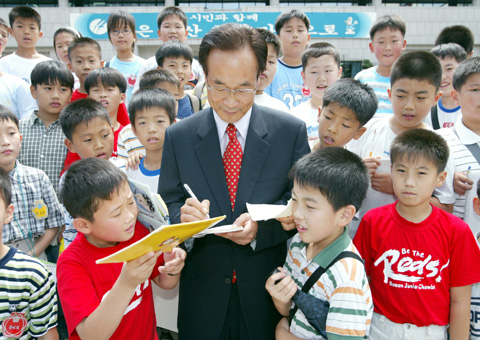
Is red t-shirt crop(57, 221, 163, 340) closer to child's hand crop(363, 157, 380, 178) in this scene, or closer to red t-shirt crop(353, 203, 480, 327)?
red t-shirt crop(353, 203, 480, 327)

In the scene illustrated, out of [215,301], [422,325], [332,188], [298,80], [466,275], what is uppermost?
[298,80]

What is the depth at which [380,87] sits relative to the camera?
3.78m

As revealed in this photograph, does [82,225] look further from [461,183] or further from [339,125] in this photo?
[461,183]

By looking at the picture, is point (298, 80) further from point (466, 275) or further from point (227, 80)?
point (466, 275)

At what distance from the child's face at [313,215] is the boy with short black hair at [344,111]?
2.55ft

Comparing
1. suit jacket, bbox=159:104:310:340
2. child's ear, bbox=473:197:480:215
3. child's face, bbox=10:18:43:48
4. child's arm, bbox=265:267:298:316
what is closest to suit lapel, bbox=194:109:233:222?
suit jacket, bbox=159:104:310:340

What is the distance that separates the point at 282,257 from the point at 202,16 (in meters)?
16.9

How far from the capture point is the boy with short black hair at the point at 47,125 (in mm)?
3162

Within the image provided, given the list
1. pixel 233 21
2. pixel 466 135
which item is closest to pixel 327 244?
pixel 466 135

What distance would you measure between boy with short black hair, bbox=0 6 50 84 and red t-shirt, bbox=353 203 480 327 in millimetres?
4542

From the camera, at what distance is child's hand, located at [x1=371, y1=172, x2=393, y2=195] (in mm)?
2197

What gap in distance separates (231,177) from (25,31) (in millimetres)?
4215

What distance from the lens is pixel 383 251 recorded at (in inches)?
72.2

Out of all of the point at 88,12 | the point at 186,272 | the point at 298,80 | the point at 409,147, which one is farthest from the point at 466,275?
Result: the point at 88,12
